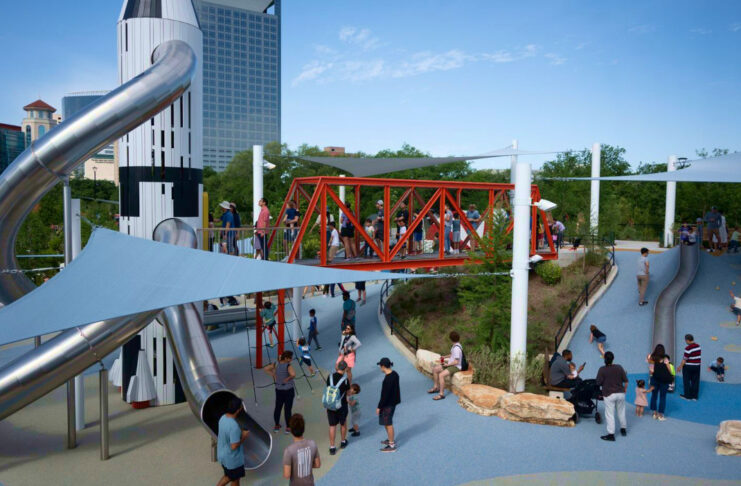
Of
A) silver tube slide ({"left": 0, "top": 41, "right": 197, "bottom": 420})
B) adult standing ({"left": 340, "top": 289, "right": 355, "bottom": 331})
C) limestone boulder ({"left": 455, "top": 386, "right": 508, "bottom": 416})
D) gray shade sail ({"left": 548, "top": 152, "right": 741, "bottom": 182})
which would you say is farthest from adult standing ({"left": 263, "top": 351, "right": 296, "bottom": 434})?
gray shade sail ({"left": 548, "top": 152, "right": 741, "bottom": 182})

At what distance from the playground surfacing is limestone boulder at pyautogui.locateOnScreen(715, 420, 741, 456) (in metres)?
0.17

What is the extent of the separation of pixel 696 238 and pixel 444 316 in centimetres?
1034

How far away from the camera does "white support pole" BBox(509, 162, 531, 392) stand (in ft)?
38.3

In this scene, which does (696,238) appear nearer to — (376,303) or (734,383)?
(734,383)

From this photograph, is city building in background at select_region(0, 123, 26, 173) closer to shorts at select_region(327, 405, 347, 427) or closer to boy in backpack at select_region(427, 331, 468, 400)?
boy in backpack at select_region(427, 331, 468, 400)

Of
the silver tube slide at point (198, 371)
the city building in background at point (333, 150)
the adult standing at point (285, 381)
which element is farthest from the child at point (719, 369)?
the city building in background at point (333, 150)

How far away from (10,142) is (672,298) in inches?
5132

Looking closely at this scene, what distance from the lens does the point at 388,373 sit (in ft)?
31.1

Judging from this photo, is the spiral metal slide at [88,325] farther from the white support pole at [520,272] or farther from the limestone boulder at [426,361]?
the white support pole at [520,272]

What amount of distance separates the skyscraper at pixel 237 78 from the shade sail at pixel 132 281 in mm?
161399

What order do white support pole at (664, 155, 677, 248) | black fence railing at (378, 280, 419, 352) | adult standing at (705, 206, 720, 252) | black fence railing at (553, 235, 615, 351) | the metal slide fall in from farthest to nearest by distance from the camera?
white support pole at (664, 155, 677, 248) → adult standing at (705, 206, 720, 252) → black fence railing at (378, 280, 419, 352) → black fence railing at (553, 235, 615, 351) → the metal slide

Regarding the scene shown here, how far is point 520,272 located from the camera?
11828 millimetres

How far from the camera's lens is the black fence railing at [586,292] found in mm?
14569

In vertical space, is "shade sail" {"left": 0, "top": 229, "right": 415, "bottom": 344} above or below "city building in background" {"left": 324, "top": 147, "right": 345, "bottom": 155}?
below
